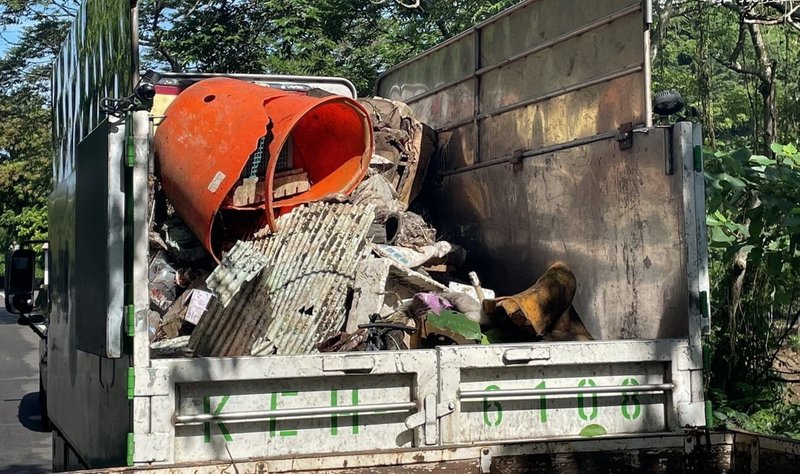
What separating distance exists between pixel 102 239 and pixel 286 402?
886mm

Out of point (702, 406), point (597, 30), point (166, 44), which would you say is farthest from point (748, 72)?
point (166, 44)

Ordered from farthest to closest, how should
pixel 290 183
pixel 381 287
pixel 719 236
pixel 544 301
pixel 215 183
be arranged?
pixel 719 236, pixel 290 183, pixel 215 183, pixel 381 287, pixel 544 301

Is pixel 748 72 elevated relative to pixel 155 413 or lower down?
elevated

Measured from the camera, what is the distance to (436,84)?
6.67m

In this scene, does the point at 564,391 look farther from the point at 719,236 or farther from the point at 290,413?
the point at 719,236

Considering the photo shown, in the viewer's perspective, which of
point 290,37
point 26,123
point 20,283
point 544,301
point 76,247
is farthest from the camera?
point 26,123

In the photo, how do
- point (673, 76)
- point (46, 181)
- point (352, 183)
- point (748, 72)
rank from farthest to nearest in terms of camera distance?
point (46, 181), point (673, 76), point (748, 72), point (352, 183)

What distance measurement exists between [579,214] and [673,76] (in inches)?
311

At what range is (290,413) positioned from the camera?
341 cm

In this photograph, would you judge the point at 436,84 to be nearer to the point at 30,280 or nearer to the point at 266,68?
the point at 30,280

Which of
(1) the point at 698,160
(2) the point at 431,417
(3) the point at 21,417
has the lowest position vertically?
(3) the point at 21,417

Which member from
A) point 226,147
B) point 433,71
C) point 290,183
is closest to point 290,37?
point 433,71

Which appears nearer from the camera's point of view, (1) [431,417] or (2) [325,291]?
(1) [431,417]

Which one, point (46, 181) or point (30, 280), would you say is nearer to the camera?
point (30, 280)
